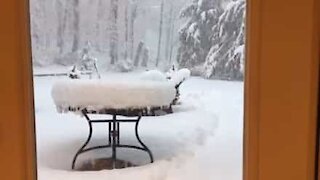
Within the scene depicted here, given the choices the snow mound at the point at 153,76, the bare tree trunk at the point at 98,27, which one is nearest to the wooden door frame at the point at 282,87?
the snow mound at the point at 153,76

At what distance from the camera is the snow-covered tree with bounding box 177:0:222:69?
3.33 feet

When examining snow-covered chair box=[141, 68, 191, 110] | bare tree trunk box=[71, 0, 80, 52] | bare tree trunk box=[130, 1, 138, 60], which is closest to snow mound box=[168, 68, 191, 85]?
snow-covered chair box=[141, 68, 191, 110]

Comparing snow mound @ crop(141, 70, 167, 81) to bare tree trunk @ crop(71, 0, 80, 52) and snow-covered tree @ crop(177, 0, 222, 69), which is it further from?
bare tree trunk @ crop(71, 0, 80, 52)

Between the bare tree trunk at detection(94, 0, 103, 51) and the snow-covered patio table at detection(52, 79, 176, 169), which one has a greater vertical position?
the bare tree trunk at detection(94, 0, 103, 51)

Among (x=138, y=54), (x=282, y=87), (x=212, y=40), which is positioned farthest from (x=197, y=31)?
(x=282, y=87)

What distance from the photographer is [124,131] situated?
1.08m

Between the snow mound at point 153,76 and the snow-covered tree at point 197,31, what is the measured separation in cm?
8

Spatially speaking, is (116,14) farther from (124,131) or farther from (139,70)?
(124,131)

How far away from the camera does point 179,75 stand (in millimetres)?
1072

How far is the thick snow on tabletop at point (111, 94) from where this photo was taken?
1.11 meters

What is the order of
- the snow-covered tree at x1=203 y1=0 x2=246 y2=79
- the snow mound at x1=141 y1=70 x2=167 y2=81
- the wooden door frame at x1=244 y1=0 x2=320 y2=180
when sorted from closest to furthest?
the wooden door frame at x1=244 y1=0 x2=320 y2=180, the snow-covered tree at x1=203 y1=0 x2=246 y2=79, the snow mound at x1=141 y1=70 x2=167 y2=81

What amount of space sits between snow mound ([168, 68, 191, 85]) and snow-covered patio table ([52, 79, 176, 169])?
0.07ft

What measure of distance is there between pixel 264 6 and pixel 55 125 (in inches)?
23.5

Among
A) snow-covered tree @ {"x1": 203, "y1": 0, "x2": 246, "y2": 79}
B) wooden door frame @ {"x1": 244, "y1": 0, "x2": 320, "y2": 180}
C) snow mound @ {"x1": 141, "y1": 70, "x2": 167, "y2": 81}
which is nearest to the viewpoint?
wooden door frame @ {"x1": 244, "y1": 0, "x2": 320, "y2": 180}
